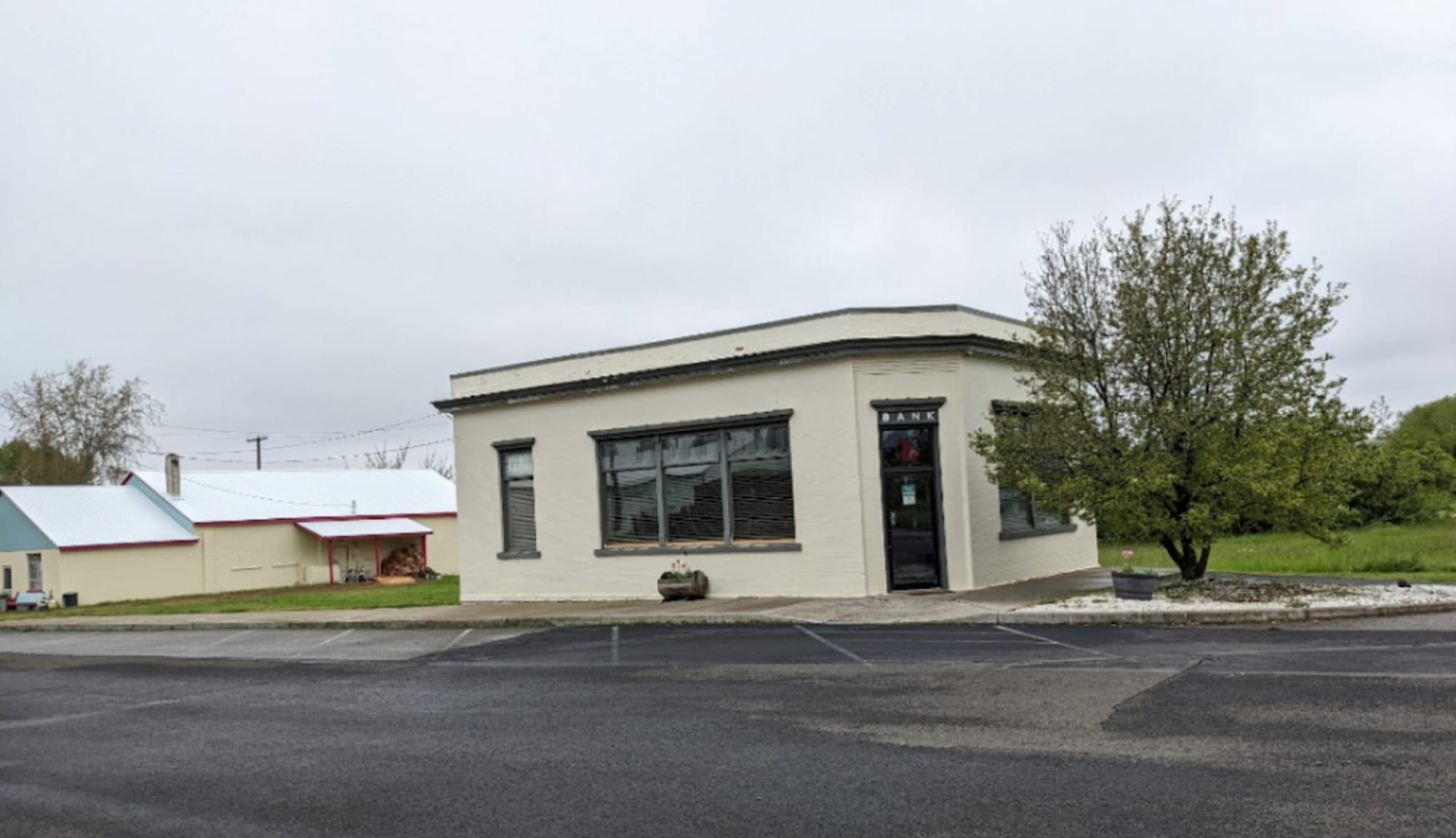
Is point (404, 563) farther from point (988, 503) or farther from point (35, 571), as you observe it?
point (988, 503)

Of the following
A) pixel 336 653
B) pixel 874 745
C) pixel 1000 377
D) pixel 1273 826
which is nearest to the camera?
pixel 1273 826

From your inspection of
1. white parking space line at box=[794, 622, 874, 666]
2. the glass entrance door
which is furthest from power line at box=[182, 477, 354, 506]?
white parking space line at box=[794, 622, 874, 666]

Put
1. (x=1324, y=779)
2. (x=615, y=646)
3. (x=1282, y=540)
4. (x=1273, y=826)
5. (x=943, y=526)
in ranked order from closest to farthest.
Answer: (x=1273, y=826)
(x=1324, y=779)
(x=615, y=646)
(x=943, y=526)
(x=1282, y=540)

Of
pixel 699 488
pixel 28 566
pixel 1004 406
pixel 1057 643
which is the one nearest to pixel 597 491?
pixel 699 488

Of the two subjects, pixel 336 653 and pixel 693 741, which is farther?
pixel 336 653

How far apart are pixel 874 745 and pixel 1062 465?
9498 millimetres

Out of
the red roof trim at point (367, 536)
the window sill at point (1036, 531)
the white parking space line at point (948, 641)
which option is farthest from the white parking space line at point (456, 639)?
the red roof trim at point (367, 536)

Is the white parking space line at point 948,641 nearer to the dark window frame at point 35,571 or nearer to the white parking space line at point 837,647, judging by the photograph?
the white parking space line at point 837,647

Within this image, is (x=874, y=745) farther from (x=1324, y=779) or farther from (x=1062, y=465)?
(x=1062, y=465)

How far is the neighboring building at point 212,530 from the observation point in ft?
149

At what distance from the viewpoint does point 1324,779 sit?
647 centimetres

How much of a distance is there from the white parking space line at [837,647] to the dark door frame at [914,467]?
3.12 meters

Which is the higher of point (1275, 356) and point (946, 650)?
point (1275, 356)

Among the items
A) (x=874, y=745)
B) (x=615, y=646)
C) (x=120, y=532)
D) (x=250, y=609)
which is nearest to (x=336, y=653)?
(x=615, y=646)
